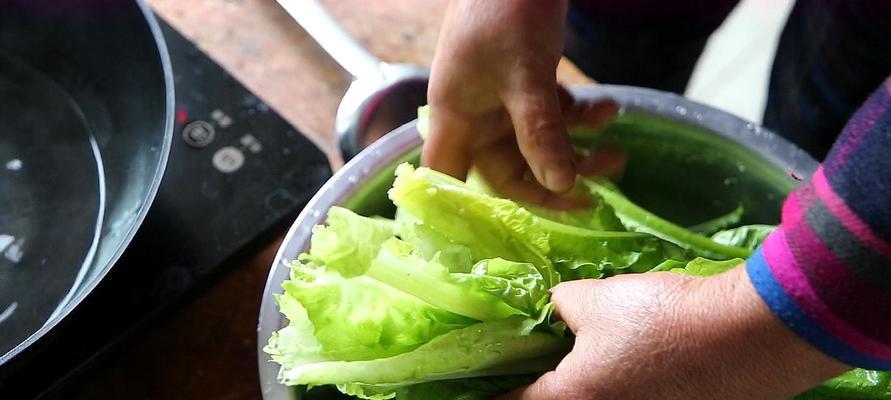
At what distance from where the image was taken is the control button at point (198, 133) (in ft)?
2.26

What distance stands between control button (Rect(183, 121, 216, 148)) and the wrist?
1.46ft

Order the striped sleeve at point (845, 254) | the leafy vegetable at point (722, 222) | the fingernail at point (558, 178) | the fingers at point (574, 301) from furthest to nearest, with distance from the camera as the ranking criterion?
the leafy vegetable at point (722, 222) → the fingernail at point (558, 178) → the fingers at point (574, 301) → the striped sleeve at point (845, 254)

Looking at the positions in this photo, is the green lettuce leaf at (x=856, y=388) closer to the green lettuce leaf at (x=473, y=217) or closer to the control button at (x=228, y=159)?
the green lettuce leaf at (x=473, y=217)

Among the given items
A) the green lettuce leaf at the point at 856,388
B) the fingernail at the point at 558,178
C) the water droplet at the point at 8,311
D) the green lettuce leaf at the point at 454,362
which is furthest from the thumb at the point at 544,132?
the water droplet at the point at 8,311

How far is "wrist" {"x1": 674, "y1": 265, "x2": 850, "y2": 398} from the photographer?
1.27ft

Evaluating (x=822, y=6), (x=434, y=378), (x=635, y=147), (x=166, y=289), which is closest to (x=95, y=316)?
(x=166, y=289)

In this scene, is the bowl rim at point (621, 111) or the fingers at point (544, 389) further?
the bowl rim at point (621, 111)

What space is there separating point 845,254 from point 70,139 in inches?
23.7

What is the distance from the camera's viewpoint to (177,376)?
2.02 ft

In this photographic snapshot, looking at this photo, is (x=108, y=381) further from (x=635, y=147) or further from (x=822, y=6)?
(x=822, y=6)

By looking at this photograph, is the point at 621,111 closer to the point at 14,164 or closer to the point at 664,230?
the point at 664,230

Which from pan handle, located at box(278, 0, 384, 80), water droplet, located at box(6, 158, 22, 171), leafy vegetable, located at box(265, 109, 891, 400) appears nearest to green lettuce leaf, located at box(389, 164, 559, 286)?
leafy vegetable, located at box(265, 109, 891, 400)

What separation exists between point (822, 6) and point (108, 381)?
79cm

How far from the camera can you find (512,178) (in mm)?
632
